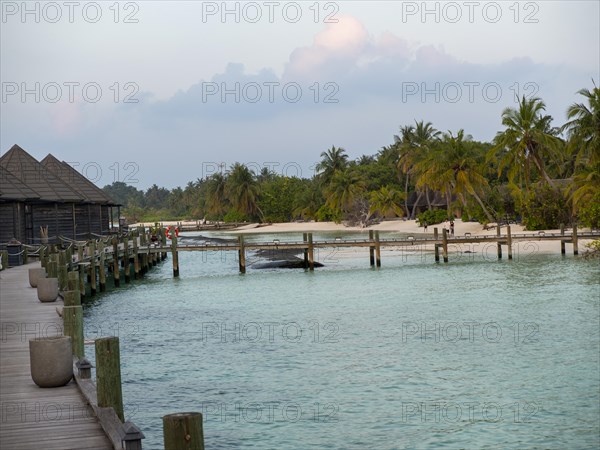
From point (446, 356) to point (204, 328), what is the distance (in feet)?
29.7

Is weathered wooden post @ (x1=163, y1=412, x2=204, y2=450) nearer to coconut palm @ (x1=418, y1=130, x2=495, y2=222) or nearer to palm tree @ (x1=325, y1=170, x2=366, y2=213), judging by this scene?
coconut palm @ (x1=418, y1=130, x2=495, y2=222)

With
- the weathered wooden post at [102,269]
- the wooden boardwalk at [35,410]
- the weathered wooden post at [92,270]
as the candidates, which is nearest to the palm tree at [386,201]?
the weathered wooden post at [102,269]

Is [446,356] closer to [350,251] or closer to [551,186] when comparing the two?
[350,251]

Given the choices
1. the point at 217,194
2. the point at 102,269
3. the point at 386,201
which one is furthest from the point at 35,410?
the point at 217,194

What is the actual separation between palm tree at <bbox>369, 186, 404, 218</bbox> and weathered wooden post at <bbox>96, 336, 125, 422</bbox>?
9045cm

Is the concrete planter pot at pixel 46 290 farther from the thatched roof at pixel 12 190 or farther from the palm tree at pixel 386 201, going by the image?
the palm tree at pixel 386 201

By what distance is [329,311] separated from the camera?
2967 cm

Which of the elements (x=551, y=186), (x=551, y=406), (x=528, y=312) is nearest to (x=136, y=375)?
(x=551, y=406)

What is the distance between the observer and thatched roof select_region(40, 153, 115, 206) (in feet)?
173

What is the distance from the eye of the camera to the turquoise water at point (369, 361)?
571 inches

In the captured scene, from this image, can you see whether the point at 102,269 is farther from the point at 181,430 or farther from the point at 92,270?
the point at 181,430

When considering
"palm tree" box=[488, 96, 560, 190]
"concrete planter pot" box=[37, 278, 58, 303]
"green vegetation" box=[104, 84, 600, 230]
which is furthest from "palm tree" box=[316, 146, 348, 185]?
"concrete planter pot" box=[37, 278, 58, 303]

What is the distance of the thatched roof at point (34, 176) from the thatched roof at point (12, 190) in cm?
540

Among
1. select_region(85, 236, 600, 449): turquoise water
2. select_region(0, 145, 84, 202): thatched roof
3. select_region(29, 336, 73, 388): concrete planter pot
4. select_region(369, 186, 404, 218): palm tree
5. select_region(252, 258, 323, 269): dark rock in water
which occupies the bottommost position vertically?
select_region(85, 236, 600, 449): turquoise water
